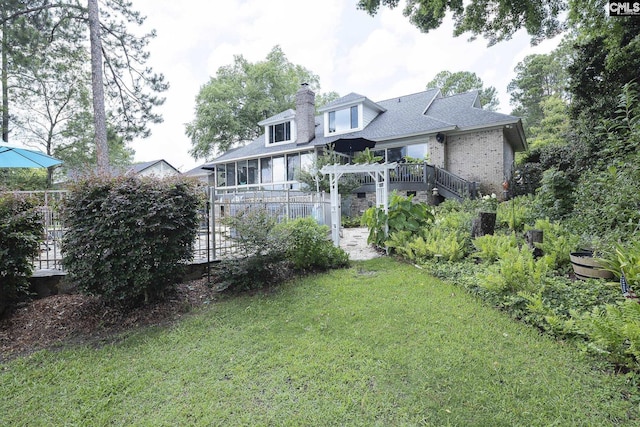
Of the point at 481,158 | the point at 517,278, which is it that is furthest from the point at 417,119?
the point at 517,278

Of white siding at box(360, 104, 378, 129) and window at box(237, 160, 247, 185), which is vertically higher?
white siding at box(360, 104, 378, 129)

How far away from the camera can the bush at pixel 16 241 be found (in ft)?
11.6

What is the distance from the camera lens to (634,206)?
388 centimetres

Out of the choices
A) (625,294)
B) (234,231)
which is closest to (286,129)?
(234,231)

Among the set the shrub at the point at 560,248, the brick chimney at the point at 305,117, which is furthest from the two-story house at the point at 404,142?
the shrub at the point at 560,248

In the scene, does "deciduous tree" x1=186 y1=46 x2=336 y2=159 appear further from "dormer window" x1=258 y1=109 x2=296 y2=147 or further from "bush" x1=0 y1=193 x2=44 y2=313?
"bush" x1=0 y1=193 x2=44 y2=313

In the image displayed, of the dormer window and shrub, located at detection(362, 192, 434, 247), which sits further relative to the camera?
the dormer window

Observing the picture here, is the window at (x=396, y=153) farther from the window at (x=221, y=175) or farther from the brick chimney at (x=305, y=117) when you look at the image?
the window at (x=221, y=175)

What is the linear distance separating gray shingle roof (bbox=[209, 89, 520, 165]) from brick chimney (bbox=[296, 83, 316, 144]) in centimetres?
50

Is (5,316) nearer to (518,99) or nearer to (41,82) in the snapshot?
(41,82)

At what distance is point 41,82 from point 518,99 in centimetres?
3743

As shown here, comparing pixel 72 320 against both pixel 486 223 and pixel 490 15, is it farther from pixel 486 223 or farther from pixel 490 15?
pixel 490 15

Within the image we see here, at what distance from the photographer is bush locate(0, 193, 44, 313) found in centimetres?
352

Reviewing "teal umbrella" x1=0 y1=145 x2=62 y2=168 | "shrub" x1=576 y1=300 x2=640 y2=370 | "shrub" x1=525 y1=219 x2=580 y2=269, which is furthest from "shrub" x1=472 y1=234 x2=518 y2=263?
"teal umbrella" x1=0 y1=145 x2=62 y2=168
